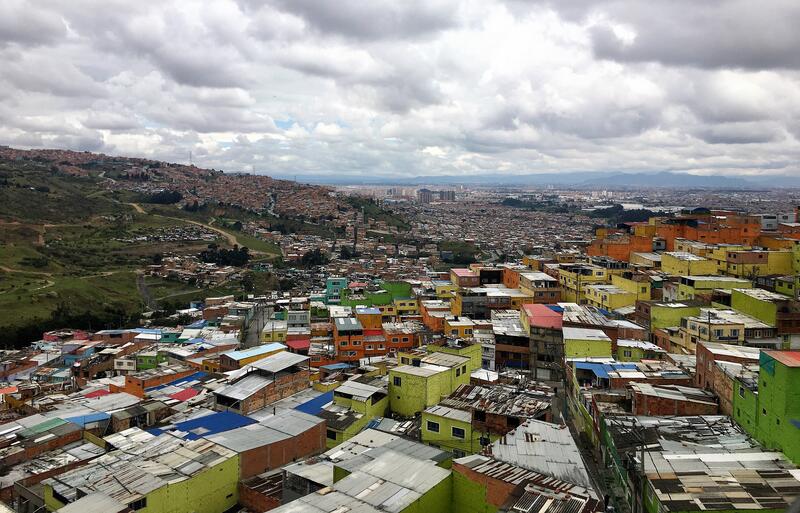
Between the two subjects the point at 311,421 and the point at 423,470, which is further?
the point at 311,421

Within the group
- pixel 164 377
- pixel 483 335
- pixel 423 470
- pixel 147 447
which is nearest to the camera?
pixel 423 470

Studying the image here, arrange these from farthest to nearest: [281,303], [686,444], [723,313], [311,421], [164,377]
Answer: [281,303], [723,313], [164,377], [311,421], [686,444]

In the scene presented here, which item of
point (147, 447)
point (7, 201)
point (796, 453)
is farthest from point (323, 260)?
point (796, 453)

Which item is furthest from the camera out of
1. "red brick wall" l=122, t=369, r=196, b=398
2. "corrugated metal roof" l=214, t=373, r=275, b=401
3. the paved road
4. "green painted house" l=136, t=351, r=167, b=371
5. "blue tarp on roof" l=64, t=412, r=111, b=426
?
the paved road

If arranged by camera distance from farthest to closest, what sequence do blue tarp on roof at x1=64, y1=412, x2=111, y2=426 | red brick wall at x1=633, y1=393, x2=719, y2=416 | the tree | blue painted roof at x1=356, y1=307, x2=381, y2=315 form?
the tree, blue painted roof at x1=356, y1=307, x2=381, y2=315, blue tarp on roof at x1=64, y1=412, x2=111, y2=426, red brick wall at x1=633, y1=393, x2=719, y2=416

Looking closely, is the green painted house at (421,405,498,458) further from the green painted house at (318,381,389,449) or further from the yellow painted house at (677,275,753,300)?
the yellow painted house at (677,275,753,300)

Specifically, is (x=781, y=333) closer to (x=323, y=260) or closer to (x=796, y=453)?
(x=796, y=453)

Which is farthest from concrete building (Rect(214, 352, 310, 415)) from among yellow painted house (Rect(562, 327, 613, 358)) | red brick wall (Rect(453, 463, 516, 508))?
yellow painted house (Rect(562, 327, 613, 358))

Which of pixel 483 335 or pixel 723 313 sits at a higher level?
pixel 723 313
